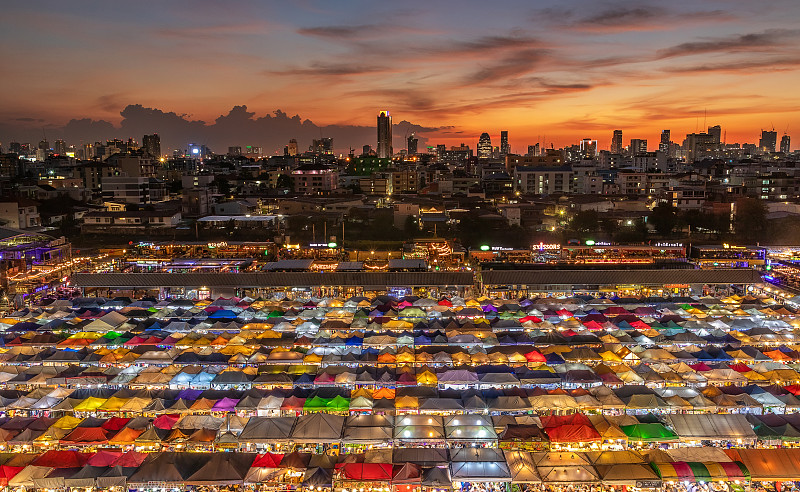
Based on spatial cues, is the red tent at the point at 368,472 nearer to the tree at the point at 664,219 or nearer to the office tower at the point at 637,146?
the tree at the point at 664,219

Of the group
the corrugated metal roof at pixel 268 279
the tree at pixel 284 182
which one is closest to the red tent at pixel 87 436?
the corrugated metal roof at pixel 268 279

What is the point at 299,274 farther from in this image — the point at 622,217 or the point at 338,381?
the point at 622,217

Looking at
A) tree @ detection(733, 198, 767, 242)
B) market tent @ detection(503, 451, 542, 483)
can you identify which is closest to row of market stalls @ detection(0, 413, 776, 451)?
market tent @ detection(503, 451, 542, 483)

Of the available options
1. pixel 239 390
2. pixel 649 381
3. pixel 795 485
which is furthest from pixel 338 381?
pixel 795 485

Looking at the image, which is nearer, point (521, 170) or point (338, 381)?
point (338, 381)

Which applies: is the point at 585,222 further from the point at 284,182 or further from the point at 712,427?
the point at 284,182

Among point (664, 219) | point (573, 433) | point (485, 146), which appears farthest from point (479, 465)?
point (485, 146)
